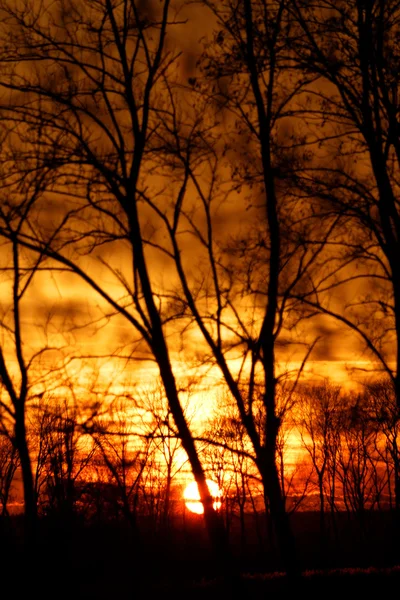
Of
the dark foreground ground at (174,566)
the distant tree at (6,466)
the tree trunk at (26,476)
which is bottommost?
the dark foreground ground at (174,566)

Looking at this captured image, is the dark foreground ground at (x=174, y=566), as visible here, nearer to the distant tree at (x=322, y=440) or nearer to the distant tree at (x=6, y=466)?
the distant tree at (x=322, y=440)

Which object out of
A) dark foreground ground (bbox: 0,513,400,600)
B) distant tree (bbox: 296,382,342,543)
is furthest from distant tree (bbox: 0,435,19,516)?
distant tree (bbox: 296,382,342,543)

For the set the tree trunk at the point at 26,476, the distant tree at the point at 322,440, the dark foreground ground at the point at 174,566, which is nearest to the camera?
the dark foreground ground at the point at 174,566

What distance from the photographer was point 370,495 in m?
58.1

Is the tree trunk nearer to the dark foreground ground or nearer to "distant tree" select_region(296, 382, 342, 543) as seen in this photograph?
the dark foreground ground

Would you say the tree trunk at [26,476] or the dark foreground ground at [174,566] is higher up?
A: the tree trunk at [26,476]

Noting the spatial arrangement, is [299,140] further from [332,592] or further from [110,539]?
[110,539]

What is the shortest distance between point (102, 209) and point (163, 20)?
2.57 meters

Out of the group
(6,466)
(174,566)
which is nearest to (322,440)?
(174,566)

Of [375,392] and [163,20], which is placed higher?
[163,20]

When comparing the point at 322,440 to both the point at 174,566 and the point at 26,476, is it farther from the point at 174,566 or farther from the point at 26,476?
the point at 26,476

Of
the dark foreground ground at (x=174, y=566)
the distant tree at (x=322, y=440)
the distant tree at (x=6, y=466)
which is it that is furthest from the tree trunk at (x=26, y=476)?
the distant tree at (x=6, y=466)

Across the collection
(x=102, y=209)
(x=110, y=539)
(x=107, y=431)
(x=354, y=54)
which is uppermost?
(x=354, y=54)

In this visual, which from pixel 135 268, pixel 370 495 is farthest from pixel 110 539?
pixel 135 268
